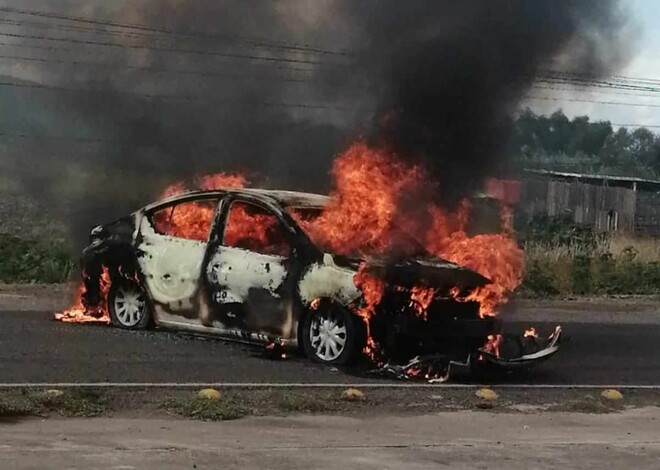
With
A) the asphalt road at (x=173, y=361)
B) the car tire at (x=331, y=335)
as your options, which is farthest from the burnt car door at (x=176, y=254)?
the car tire at (x=331, y=335)

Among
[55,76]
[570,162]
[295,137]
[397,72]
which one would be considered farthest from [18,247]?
[570,162]

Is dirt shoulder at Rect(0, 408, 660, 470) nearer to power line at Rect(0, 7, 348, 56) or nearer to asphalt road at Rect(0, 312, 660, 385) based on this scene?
asphalt road at Rect(0, 312, 660, 385)

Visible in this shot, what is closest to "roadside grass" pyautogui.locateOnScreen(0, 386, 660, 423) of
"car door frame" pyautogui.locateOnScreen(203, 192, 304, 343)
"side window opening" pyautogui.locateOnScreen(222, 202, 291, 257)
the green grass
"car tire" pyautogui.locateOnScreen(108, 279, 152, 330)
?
"car door frame" pyautogui.locateOnScreen(203, 192, 304, 343)

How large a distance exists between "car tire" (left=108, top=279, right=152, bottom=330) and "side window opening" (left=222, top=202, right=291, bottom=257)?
1276mm

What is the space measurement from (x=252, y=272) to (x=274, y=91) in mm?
6365

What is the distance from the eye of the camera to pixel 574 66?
39.0 feet

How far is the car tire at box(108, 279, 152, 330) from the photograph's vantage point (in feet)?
38.2

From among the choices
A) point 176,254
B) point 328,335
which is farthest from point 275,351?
point 176,254

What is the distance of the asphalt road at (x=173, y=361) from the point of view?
942 centimetres

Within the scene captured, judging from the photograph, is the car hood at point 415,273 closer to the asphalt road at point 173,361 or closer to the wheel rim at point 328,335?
the wheel rim at point 328,335

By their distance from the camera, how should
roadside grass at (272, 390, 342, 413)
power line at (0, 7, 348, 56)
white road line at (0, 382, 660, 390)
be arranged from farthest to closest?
power line at (0, 7, 348, 56)
white road line at (0, 382, 660, 390)
roadside grass at (272, 390, 342, 413)

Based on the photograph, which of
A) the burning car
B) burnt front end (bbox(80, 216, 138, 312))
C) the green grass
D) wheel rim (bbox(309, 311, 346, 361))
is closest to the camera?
the burning car

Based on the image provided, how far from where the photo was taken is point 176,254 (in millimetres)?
11281

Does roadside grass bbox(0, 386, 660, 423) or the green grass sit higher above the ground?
the green grass
